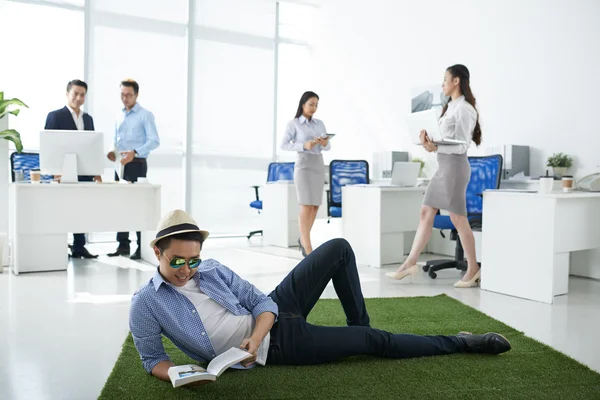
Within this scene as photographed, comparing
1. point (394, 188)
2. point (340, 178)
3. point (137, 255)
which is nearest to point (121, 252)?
point (137, 255)

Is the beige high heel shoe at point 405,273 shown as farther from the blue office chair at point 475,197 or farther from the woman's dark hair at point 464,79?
the woman's dark hair at point 464,79

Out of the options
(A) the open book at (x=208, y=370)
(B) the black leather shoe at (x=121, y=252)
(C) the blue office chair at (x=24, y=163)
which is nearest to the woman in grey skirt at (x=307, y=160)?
(B) the black leather shoe at (x=121, y=252)

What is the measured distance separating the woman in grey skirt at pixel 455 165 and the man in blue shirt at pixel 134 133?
273 cm

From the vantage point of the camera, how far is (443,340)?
2729 mm

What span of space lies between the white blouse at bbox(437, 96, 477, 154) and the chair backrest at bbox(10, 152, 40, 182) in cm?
392

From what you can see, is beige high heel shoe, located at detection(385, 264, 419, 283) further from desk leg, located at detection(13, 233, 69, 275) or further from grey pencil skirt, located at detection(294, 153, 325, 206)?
desk leg, located at detection(13, 233, 69, 275)

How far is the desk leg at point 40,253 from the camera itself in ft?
17.2

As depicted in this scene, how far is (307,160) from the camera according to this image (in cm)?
588

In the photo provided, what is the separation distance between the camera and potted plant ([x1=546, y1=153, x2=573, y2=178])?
552 cm

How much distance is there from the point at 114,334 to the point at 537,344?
7.31ft

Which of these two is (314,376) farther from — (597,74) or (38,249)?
(597,74)

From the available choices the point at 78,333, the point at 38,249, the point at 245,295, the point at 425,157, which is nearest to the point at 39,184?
the point at 38,249

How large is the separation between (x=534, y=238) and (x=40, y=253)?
13.4ft

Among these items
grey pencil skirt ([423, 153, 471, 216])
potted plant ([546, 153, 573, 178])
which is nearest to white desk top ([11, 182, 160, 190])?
grey pencil skirt ([423, 153, 471, 216])
